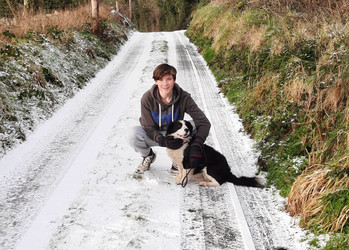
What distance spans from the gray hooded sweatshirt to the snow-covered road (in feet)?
2.52

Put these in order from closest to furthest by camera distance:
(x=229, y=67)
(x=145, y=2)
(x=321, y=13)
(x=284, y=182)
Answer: (x=284, y=182) < (x=321, y=13) < (x=229, y=67) < (x=145, y=2)

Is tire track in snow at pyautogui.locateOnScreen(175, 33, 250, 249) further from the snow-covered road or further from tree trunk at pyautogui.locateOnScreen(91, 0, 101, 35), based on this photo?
tree trunk at pyautogui.locateOnScreen(91, 0, 101, 35)

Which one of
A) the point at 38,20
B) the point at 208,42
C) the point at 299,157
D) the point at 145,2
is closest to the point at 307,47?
the point at 299,157

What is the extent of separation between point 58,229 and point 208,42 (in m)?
12.2

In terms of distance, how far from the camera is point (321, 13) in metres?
6.89

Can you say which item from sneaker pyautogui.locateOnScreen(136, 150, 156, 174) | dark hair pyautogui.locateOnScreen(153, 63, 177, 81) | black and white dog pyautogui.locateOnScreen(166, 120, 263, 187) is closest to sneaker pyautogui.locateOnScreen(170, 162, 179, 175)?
black and white dog pyautogui.locateOnScreen(166, 120, 263, 187)

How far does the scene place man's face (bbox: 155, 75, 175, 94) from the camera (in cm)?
330

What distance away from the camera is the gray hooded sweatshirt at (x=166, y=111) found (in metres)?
3.51

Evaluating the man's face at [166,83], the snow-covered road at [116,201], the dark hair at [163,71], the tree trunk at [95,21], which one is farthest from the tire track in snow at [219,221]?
the tree trunk at [95,21]

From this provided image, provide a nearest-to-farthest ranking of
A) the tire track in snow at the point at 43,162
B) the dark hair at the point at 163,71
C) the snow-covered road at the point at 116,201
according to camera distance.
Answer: the snow-covered road at the point at 116,201 < the tire track in snow at the point at 43,162 < the dark hair at the point at 163,71

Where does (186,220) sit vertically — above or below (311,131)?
below

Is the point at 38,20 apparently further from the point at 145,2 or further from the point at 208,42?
the point at 145,2

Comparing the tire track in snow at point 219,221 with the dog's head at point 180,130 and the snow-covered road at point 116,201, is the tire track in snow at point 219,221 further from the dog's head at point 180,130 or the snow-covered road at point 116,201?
the dog's head at point 180,130

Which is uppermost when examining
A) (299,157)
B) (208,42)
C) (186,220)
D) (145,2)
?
(145,2)
